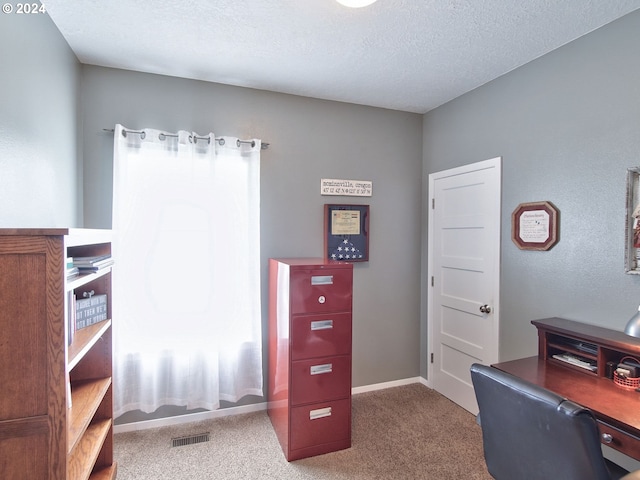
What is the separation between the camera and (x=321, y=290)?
2.28 m

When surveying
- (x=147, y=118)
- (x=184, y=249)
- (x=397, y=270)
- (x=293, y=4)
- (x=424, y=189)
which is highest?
(x=293, y=4)

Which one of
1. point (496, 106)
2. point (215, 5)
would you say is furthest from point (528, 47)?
point (215, 5)

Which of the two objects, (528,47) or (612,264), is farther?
(528,47)

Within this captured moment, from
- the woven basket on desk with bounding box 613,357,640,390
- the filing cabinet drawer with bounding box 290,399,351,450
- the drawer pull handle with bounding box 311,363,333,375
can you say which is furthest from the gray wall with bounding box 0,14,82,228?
the woven basket on desk with bounding box 613,357,640,390

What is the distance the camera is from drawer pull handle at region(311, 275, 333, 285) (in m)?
2.27

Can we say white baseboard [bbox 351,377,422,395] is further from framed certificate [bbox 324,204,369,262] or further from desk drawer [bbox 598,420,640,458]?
desk drawer [bbox 598,420,640,458]

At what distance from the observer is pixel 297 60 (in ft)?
7.60

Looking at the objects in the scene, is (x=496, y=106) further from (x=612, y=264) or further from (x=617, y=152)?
(x=612, y=264)

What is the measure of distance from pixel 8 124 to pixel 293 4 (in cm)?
143

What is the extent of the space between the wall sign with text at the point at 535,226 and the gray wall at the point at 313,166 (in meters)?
1.06

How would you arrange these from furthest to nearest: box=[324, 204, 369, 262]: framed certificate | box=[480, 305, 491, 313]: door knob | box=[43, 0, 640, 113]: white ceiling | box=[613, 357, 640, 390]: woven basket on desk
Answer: box=[324, 204, 369, 262]: framed certificate, box=[480, 305, 491, 313]: door knob, box=[43, 0, 640, 113]: white ceiling, box=[613, 357, 640, 390]: woven basket on desk

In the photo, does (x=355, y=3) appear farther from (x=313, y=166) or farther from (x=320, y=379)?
(x=320, y=379)

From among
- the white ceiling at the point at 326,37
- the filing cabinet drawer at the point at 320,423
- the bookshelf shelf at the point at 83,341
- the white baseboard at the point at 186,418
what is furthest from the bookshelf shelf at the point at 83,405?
the white ceiling at the point at 326,37

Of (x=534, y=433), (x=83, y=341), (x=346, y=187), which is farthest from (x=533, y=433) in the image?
(x=346, y=187)
